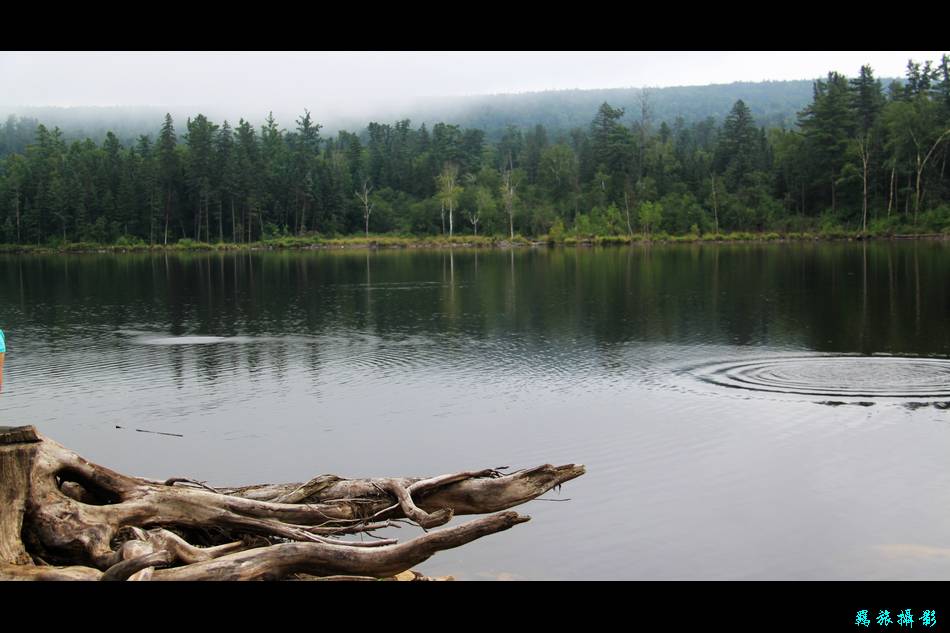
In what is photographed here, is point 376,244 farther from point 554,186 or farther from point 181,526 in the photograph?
point 181,526

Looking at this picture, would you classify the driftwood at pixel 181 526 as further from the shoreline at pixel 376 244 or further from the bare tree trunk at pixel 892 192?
the shoreline at pixel 376 244

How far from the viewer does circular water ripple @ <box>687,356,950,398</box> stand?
1936cm

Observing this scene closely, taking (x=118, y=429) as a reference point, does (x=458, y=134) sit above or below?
above

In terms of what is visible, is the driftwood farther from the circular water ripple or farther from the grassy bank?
the grassy bank

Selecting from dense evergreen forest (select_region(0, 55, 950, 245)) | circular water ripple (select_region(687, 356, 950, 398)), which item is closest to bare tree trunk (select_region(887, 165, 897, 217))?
dense evergreen forest (select_region(0, 55, 950, 245))

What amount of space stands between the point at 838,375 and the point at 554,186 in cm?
10959

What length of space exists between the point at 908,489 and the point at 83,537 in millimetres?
10982

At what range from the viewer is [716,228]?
108 metres

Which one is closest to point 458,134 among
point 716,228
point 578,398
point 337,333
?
point 716,228

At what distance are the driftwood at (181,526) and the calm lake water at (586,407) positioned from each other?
1.50 m

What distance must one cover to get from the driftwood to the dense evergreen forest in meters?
95.5

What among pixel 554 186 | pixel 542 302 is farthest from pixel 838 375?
pixel 554 186

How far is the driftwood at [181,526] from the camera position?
7.83m
